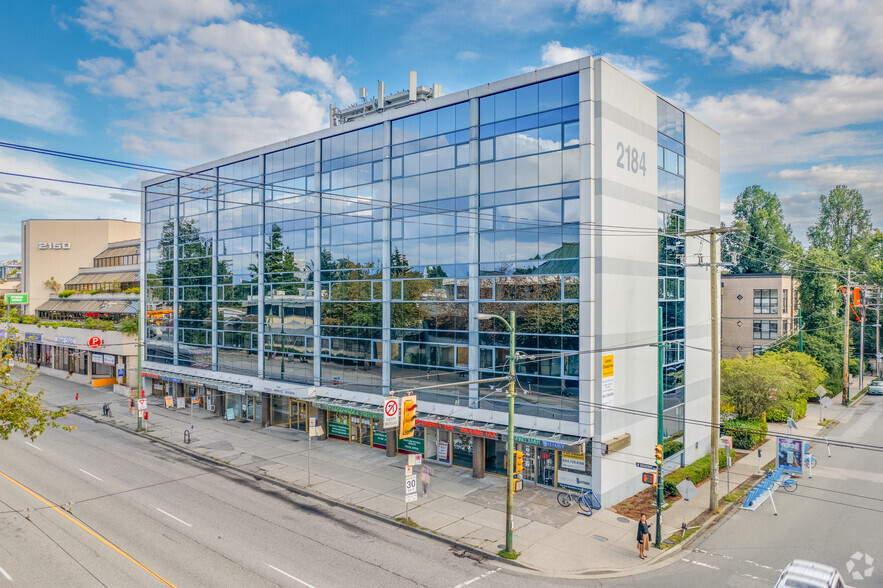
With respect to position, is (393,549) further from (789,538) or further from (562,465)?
(789,538)

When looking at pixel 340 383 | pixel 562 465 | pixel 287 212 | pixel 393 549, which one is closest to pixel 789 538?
pixel 562 465

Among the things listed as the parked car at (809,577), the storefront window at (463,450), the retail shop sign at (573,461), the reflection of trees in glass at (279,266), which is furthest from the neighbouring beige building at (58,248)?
the parked car at (809,577)

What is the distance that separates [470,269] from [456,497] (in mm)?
10930

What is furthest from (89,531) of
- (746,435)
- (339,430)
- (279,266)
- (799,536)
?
(746,435)

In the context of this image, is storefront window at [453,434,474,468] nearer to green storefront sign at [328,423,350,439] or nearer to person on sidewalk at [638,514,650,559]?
green storefront sign at [328,423,350,439]

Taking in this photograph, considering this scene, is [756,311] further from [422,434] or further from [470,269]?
[422,434]

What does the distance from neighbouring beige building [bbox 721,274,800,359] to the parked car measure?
42922 millimetres

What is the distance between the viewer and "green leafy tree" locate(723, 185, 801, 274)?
68.7 metres

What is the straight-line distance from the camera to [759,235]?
70.3 metres

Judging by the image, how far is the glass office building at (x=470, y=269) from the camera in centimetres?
2428

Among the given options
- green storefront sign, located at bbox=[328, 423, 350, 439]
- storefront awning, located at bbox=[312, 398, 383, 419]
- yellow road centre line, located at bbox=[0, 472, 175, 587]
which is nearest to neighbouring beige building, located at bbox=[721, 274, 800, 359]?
storefront awning, located at bbox=[312, 398, 383, 419]

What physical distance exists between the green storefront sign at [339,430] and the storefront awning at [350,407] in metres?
1.43

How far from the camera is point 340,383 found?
34.5 meters

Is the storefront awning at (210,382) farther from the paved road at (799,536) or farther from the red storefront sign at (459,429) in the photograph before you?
the paved road at (799,536)
